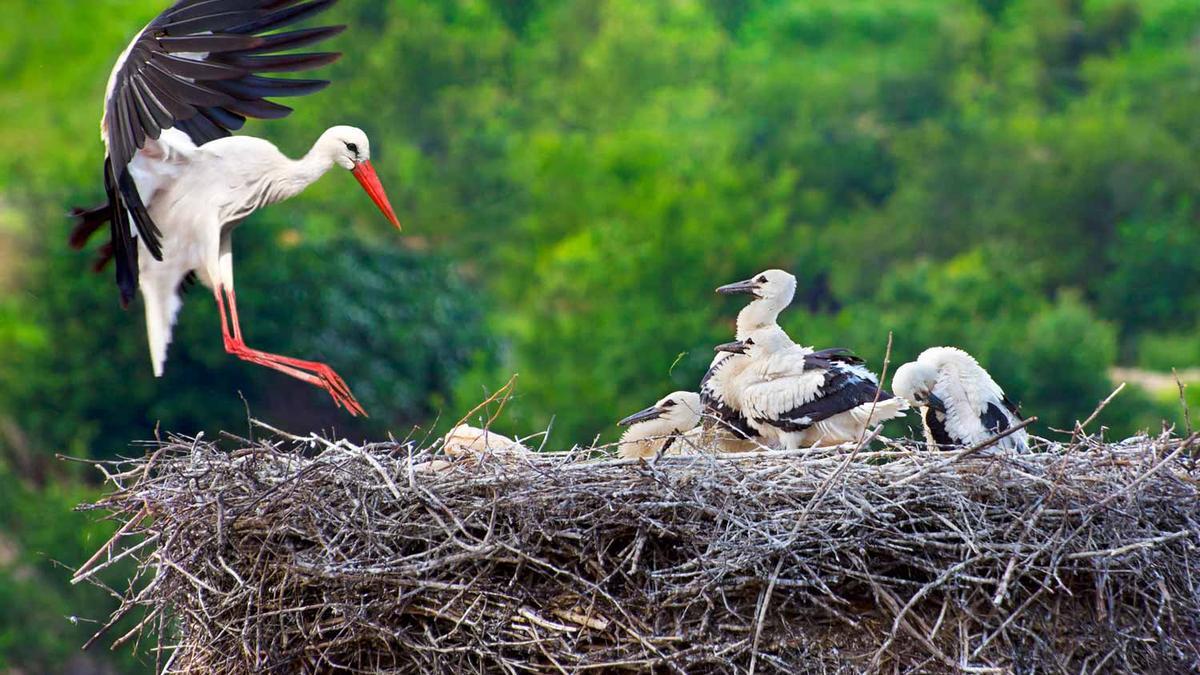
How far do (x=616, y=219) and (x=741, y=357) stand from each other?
106 feet

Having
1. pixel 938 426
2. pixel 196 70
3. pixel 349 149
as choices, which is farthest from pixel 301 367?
pixel 938 426

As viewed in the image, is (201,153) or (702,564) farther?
(201,153)

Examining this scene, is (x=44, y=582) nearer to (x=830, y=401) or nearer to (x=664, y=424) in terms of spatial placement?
(x=664, y=424)

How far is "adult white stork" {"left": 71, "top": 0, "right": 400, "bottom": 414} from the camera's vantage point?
7.28m

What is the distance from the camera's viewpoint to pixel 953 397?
7.33m

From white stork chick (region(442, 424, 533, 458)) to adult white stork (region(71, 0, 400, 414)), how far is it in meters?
0.42

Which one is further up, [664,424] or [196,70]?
[196,70]

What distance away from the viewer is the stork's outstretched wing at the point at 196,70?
7.24m

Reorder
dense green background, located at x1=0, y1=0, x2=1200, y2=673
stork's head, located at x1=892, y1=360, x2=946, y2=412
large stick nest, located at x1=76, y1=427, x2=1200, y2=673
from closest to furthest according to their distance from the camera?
large stick nest, located at x1=76, y1=427, x2=1200, y2=673, stork's head, located at x1=892, y1=360, x2=946, y2=412, dense green background, located at x1=0, y1=0, x2=1200, y2=673

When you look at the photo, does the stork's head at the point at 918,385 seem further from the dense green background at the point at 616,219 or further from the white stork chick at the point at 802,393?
the dense green background at the point at 616,219

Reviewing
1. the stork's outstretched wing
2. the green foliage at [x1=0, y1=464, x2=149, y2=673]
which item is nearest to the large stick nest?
the stork's outstretched wing

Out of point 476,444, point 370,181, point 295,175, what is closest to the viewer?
point 476,444

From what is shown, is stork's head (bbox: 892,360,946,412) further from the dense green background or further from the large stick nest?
the dense green background

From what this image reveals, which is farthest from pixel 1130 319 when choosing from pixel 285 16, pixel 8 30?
pixel 285 16
